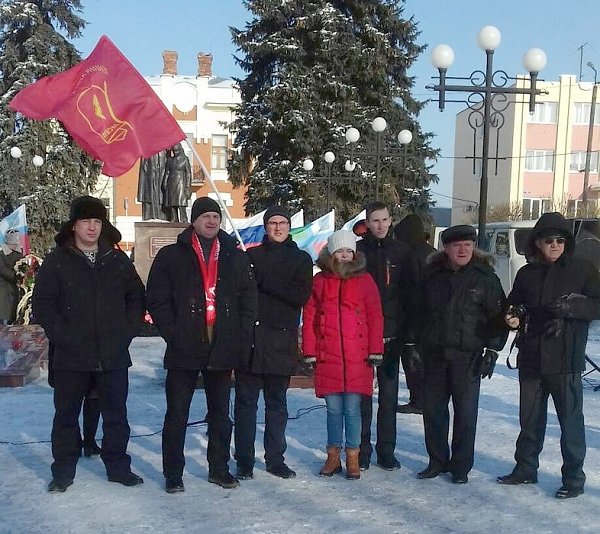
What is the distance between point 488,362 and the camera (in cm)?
410

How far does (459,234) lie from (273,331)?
134 cm

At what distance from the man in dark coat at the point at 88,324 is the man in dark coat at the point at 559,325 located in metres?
2.42

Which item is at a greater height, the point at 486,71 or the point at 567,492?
the point at 486,71

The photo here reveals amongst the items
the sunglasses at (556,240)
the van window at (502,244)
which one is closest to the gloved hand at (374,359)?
the sunglasses at (556,240)

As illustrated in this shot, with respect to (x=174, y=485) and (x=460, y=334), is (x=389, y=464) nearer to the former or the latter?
(x=460, y=334)

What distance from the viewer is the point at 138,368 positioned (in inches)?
311

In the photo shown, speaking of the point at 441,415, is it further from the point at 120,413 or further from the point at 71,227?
the point at 71,227

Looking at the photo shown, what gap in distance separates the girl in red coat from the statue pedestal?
6.80 metres

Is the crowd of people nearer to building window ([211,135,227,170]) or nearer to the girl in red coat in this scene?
the girl in red coat

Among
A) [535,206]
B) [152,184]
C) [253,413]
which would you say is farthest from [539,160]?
[253,413]

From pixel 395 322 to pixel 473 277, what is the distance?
2.07 feet

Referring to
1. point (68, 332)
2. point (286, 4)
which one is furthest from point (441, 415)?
point (286, 4)

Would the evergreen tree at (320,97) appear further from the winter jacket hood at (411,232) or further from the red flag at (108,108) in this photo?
the red flag at (108,108)

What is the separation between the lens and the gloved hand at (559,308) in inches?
150
